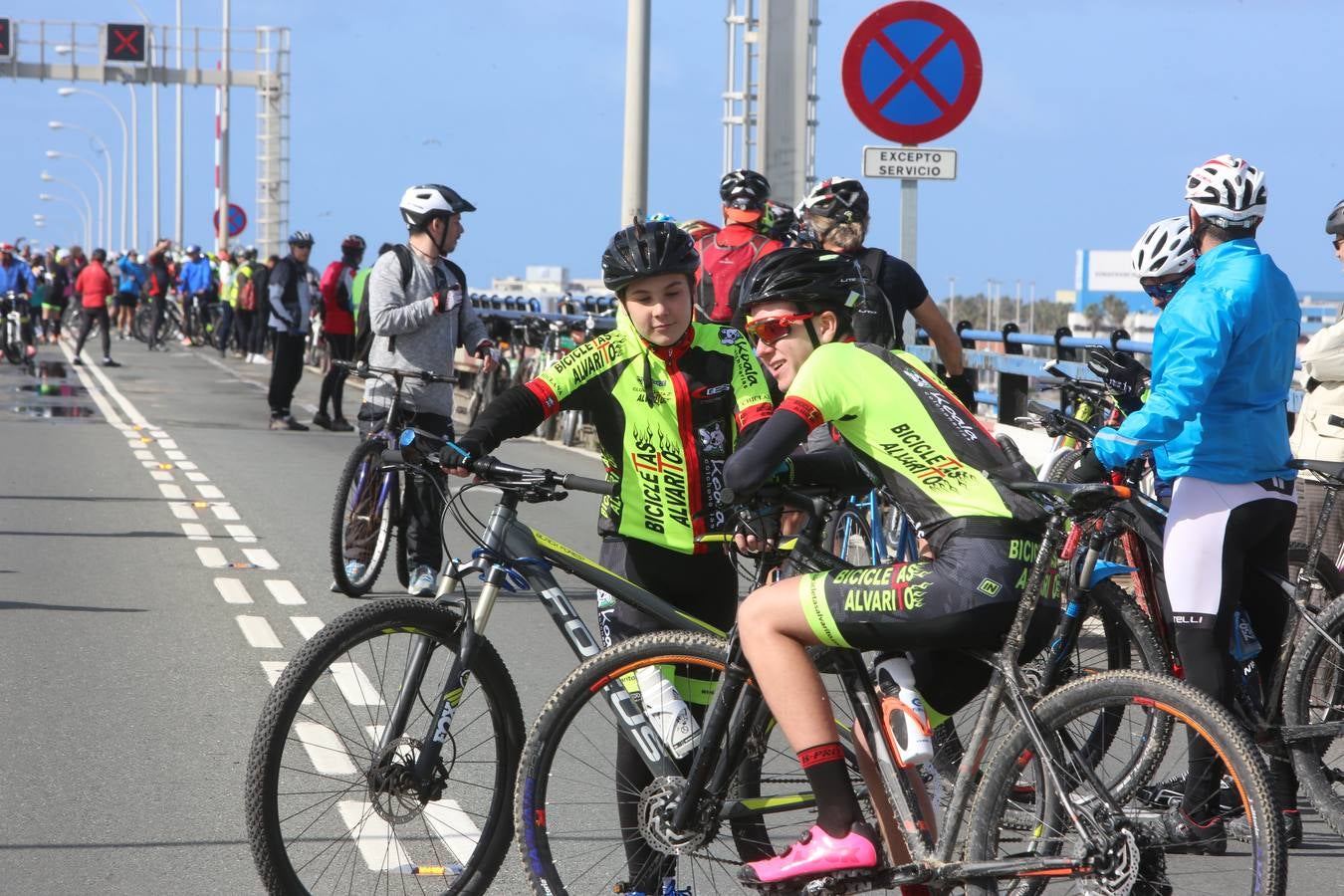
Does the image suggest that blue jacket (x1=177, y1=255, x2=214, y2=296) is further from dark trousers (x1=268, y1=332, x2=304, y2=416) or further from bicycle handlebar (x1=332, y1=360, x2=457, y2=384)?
bicycle handlebar (x1=332, y1=360, x2=457, y2=384)

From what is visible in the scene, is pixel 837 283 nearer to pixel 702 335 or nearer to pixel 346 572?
pixel 702 335

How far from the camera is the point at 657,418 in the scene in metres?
5.16

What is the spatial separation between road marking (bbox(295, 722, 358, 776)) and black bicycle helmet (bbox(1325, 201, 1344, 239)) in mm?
3772

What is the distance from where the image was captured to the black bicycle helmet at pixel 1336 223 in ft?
20.9

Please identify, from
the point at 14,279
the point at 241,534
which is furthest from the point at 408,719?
the point at 14,279

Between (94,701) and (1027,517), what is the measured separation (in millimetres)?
4446

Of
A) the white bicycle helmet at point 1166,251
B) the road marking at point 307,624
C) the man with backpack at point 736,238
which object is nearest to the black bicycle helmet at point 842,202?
the man with backpack at point 736,238

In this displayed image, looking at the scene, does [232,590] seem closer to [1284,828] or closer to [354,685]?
[354,685]

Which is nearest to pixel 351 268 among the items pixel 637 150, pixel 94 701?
pixel 637 150

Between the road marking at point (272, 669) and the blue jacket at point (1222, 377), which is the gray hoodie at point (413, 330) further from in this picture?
the blue jacket at point (1222, 377)

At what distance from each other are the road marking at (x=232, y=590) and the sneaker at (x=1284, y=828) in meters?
5.86

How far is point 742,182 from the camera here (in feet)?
30.6

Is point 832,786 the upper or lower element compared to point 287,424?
upper

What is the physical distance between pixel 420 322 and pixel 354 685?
219 inches
